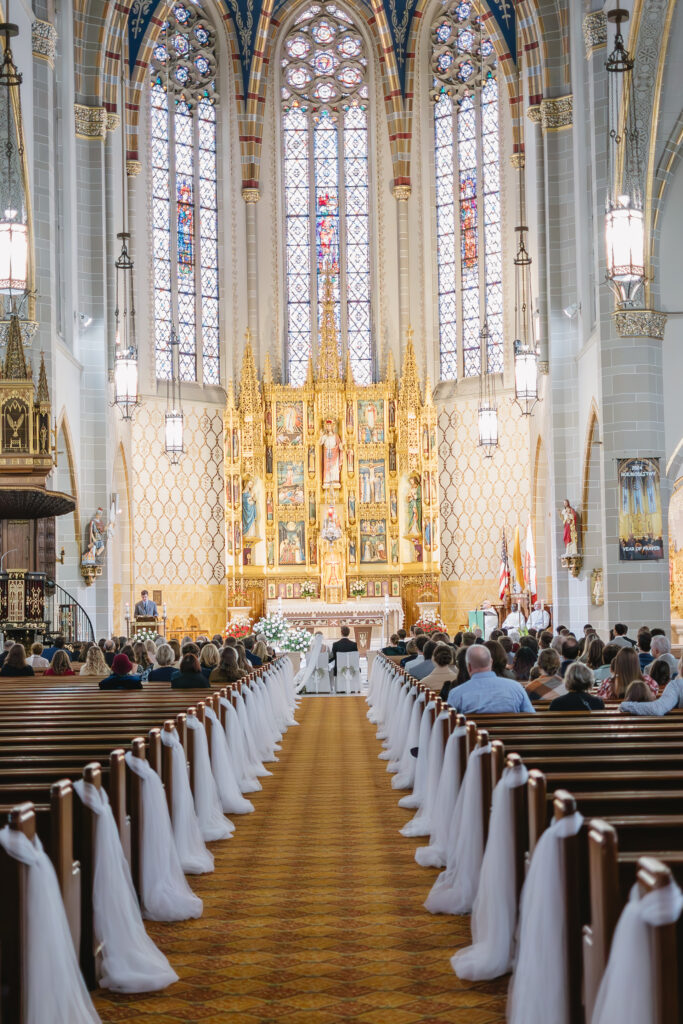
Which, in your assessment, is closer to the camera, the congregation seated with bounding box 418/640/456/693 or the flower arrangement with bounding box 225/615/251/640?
the congregation seated with bounding box 418/640/456/693

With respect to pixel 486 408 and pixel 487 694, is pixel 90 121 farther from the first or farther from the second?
pixel 487 694

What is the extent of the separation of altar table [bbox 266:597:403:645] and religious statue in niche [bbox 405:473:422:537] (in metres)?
1.77

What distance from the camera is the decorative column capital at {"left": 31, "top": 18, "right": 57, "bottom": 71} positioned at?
70.4 feet

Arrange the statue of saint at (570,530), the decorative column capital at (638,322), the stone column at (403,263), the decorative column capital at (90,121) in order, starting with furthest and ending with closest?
the stone column at (403,263), the decorative column capital at (90,121), the statue of saint at (570,530), the decorative column capital at (638,322)

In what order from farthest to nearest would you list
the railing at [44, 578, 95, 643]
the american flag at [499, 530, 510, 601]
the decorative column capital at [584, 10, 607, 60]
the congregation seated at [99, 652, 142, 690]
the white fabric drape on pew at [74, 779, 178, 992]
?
the american flag at [499, 530, 510, 601]
the decorative column capital at [584, 10, 607, 60]
the railing at [44, 578, 95, 643]
the congregation seated at [99, 652, 142, 690]
the white fabric drape on pew at [74, 779, 178, 992]

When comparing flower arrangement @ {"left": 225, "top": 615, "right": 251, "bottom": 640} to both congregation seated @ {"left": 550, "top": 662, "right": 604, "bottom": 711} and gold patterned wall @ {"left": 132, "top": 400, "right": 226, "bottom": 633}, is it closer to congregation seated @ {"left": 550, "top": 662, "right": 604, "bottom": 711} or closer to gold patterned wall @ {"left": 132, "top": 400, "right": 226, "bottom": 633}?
gold patterned wall @ {"left": 132, "top": 400, "right": 226, "bottom": 633}

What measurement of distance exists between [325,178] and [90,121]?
29.3 feet

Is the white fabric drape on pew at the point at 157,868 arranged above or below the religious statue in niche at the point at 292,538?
below

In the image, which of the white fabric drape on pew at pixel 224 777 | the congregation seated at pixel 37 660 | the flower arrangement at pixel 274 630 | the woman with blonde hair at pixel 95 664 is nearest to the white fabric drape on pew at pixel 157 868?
the white fabric drape on pew at pixel 224 777

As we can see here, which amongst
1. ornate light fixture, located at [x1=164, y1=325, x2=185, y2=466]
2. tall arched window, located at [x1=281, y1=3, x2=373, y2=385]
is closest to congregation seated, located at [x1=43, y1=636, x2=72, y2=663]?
ornate light fixture, located at [x1=164, y1=325, x2=185, y2=466]

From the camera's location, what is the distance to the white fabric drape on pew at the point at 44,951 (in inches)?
154

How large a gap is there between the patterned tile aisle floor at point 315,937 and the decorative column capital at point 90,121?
773 inches

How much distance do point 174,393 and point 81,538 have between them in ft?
23.0

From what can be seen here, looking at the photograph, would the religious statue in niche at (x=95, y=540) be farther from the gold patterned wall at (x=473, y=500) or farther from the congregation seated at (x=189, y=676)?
the congregation seated at (x=189, y=676)
